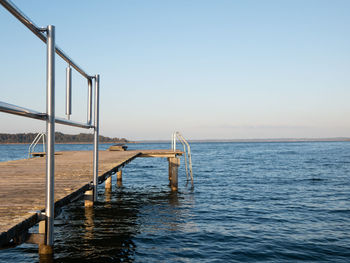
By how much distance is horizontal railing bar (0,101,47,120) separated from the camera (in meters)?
2.11

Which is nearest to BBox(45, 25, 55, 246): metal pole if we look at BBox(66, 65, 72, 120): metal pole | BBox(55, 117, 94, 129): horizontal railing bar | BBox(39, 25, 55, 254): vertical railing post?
BBox(39, 25, 55, 254): vertical railing post

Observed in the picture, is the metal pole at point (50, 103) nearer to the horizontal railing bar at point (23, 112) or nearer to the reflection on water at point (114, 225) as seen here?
the horizontal railing bar at point (23, 112)

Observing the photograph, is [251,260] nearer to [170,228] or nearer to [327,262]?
[327,262]

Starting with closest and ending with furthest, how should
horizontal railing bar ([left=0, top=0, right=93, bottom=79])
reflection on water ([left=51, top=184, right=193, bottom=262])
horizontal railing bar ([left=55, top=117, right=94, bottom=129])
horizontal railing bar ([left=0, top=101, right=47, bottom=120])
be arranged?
1. horizontal railing bar ([left=0, top=101, right=47, bottom=120])
2. horizontal railing bar ([left=0, top=0, right=93, bottom=79])
3. horizontal railing bar ([left=55, top=117, right=94, bottom=129])
4. reflection on water ([left=51, top=184, right=193, bottom=262])

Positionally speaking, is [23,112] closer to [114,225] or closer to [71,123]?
[71,123]

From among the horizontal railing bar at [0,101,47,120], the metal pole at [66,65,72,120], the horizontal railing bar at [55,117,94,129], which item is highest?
the metal pole at [66,65,72,120]

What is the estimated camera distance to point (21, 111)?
233cm

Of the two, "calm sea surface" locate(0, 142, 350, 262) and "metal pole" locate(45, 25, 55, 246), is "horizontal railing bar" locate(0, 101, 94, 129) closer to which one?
"metal pole" locate(45, 25, 55, 246)

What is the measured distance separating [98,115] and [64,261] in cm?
393

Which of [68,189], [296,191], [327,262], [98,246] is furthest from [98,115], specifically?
[296,191]

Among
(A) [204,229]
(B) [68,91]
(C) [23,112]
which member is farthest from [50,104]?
(A) [204,229]

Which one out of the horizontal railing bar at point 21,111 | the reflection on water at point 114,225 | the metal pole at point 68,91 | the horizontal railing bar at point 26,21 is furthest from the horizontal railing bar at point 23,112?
the reflection on water at point 114,225

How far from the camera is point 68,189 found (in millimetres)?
4840

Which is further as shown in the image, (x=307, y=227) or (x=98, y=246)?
(x=307, y=227)
